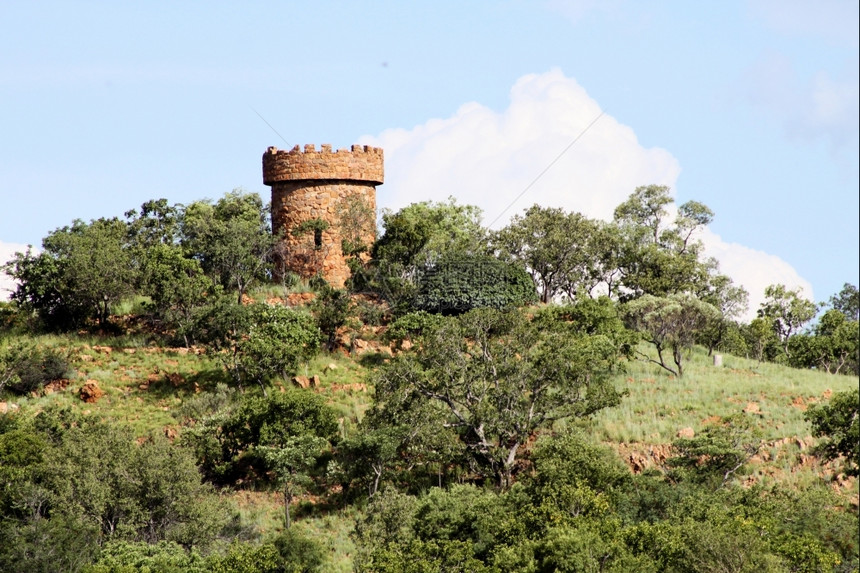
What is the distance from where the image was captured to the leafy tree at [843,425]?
39.7 meters

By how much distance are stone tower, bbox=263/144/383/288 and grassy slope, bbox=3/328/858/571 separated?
25.5ft

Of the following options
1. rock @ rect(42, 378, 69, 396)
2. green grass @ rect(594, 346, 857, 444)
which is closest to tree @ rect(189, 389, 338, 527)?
rock @ rect(42, 378, 69, 396)

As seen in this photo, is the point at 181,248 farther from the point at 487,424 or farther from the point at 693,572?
the point at 693,572

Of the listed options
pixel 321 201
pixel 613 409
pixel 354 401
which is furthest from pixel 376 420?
pixel 321 201

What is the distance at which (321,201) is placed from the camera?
62094 millimetres

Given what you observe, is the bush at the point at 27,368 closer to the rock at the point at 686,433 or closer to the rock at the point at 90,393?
the rock at the point at 90,393

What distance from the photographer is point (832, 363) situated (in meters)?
69.1

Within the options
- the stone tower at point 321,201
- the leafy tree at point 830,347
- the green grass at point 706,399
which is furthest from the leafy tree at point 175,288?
the leafy tree at point 830,347

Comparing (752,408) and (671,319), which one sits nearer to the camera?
(752,408)

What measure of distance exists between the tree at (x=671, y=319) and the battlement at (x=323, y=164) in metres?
12.9

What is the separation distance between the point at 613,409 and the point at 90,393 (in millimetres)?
18242

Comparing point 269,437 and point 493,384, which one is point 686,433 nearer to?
point 493,384

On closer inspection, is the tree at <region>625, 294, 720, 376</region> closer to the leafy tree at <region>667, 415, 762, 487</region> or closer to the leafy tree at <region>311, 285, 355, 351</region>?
the leafy tree at <region>667, 415, 762, 487</region>

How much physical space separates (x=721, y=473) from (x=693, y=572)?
9363mm
